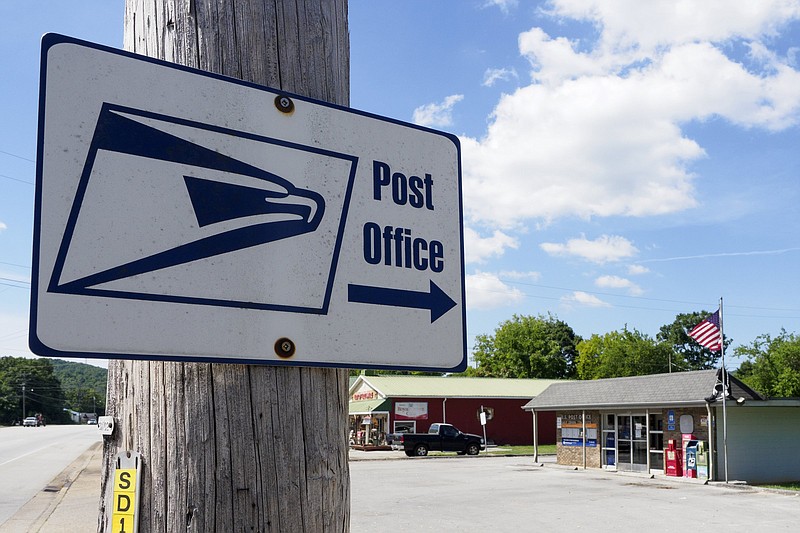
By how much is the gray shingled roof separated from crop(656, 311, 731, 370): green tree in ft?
292

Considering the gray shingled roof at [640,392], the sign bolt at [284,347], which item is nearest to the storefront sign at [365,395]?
the gray shingled roof at [640,392]

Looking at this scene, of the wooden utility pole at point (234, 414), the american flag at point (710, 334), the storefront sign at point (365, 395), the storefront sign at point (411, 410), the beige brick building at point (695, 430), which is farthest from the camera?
the storefront sign at point (365, 395)

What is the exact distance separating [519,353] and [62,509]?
233ft

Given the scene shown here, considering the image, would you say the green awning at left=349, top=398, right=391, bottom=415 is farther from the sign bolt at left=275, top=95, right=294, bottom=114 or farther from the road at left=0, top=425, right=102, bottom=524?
the sign bolt at left=275, top=95, right=294, bottom=114

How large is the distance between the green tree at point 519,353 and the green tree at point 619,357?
3576 mm

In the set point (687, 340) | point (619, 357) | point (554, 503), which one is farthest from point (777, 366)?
point (687, 340)

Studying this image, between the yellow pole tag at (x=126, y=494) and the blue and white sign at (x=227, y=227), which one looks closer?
the blue and white sign at (x=227, y=227)

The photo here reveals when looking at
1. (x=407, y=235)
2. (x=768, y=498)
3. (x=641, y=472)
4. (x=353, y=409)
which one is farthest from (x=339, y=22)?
(x=353, y=409)

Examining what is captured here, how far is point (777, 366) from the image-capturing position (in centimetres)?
6009

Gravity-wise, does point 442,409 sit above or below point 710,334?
below

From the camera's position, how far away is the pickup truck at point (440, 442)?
3988 cm

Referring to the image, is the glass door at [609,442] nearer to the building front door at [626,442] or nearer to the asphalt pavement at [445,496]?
the building front door at [626,442]

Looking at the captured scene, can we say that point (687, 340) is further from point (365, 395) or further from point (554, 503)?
point (554, 503)

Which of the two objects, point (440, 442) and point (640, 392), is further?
point (440, 442)
